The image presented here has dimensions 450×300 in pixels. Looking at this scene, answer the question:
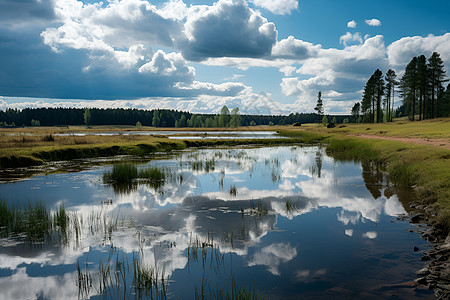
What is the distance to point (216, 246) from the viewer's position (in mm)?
10141

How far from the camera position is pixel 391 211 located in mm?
14570

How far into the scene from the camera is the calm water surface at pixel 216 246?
7672mm

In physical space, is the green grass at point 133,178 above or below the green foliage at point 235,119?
below

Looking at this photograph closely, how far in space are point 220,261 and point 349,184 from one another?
15.1 m

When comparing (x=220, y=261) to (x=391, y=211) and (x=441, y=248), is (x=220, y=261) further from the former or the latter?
(x=391, y=211)

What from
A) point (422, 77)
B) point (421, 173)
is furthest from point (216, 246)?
point (422, 77)

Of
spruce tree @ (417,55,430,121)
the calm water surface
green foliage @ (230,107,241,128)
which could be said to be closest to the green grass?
the calm water surface

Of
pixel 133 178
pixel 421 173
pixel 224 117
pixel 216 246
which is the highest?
pixel 224 117

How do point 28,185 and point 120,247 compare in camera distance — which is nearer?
point 120,247

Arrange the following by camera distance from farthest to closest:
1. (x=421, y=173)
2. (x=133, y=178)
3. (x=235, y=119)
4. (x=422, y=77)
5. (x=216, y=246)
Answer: (x=235, y=119) → (x=422, y=77) → (x=133, y=178) → (x=421, y=173) → (x=216, y=246)

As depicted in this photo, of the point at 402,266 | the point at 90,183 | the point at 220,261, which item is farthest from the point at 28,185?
the point at 402,266

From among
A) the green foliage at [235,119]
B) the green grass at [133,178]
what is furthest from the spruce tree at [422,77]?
the green foliage at [235,119]

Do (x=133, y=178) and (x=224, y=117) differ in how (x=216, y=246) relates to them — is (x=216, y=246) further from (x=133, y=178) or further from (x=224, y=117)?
(x=224, y=117)

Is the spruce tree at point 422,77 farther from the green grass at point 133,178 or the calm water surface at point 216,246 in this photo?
the green grass at point 133,178
